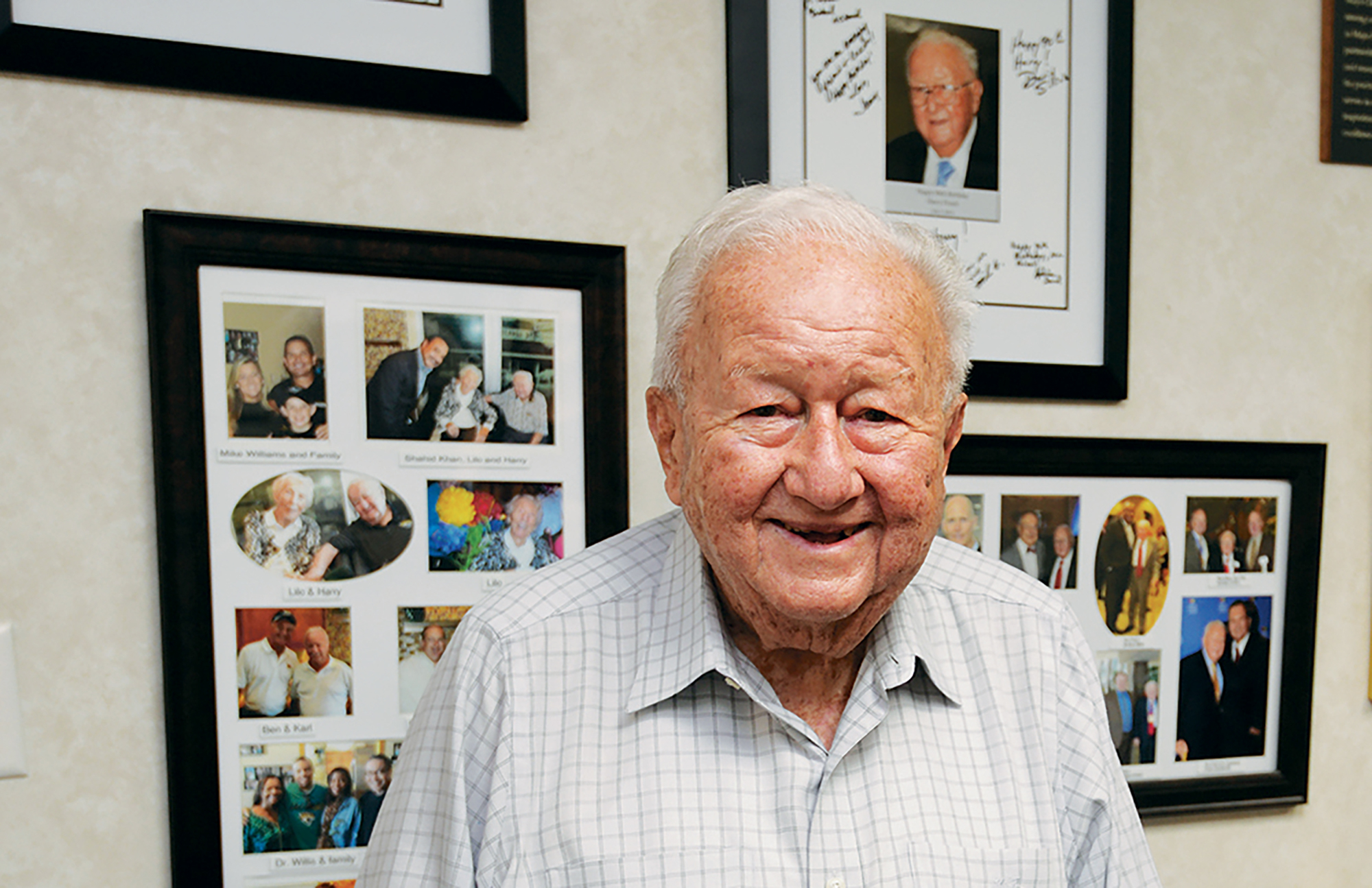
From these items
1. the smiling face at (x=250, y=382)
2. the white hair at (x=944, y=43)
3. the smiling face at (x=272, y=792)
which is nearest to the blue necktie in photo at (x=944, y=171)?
the white hair at (x=944, y=43)

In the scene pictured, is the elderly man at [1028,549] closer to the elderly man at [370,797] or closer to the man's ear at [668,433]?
the man's ear at [668,433]

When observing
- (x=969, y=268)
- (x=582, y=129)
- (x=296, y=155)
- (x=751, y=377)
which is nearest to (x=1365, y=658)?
(x=969, y=268)

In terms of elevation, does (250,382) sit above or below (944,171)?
below

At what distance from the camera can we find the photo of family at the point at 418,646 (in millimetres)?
1037

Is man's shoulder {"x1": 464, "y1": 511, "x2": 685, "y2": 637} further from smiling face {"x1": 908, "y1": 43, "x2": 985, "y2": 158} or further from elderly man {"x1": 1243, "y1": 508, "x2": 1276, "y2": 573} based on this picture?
elderly man {"x1": 1243, "y1": 508, "x2": 1276, "y2": 573}

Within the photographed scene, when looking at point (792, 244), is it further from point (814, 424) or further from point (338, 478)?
point (338, 478)

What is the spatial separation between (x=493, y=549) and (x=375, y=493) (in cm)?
15

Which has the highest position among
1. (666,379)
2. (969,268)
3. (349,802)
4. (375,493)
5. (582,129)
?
(582,129)

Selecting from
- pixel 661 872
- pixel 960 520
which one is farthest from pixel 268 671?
pixel 960 520

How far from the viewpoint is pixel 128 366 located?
96 cm

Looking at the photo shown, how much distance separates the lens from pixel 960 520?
124cm

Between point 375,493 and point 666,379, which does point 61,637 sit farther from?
point 666,379
